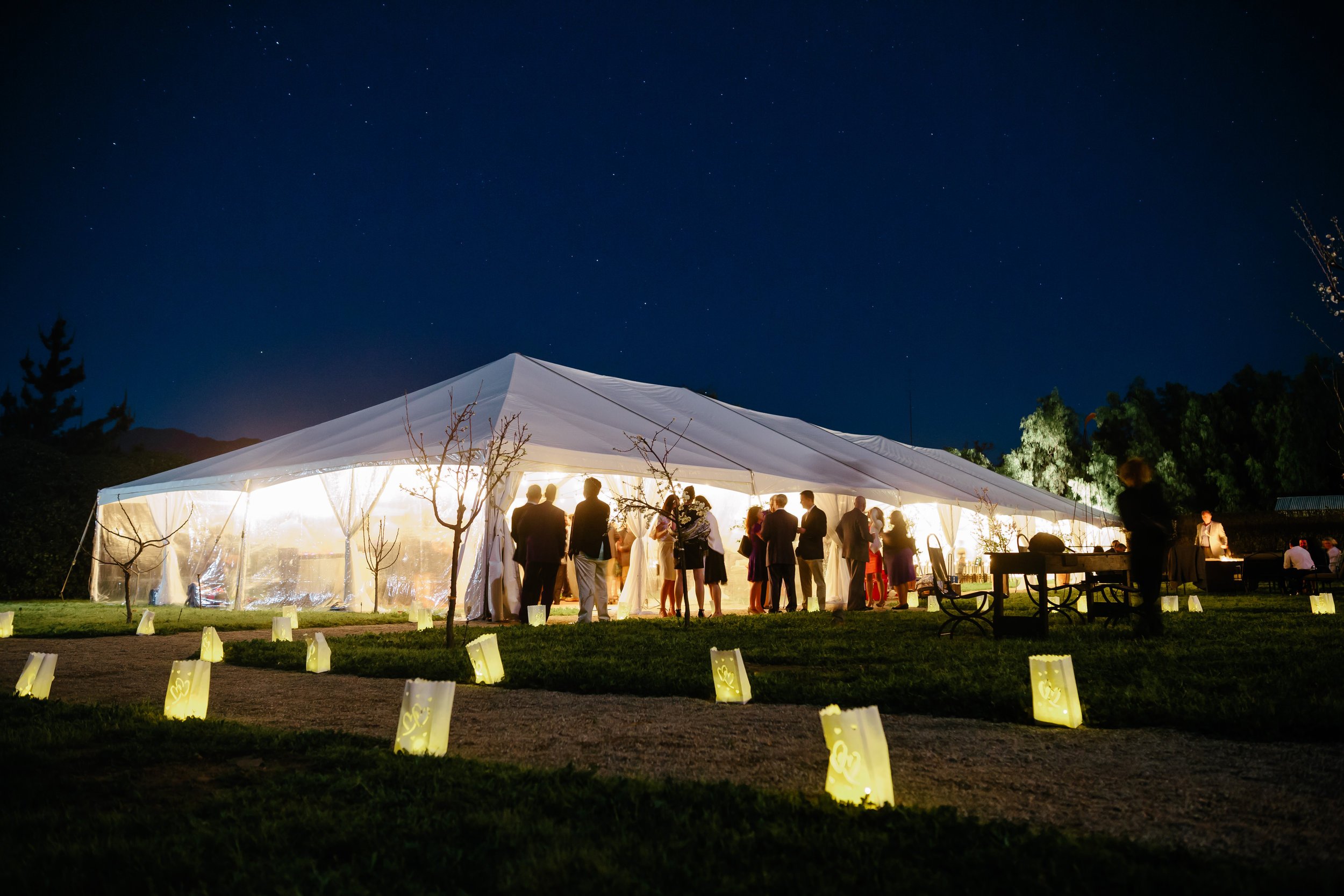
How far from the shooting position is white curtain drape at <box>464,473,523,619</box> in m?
11.0

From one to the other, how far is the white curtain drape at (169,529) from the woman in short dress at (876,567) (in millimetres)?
12089

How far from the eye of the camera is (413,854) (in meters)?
2.11

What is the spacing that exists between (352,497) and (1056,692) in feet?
34.9

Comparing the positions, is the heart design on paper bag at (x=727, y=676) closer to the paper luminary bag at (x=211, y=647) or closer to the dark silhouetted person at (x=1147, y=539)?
the dark silhouetted person at (x=1147, y=539)

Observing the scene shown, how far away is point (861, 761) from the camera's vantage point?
8.27 feet

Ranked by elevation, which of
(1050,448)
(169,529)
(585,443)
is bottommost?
(169,529)

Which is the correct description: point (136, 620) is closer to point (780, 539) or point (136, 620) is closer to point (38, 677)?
point (38, 677)

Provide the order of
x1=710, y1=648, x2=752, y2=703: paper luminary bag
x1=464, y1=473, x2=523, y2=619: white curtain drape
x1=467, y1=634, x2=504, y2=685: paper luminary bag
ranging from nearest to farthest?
x1=710, y1=648, x2=752, y2=703: paper luminary bag
x1=467, y1=634, x2=504, y2=685: paper luminary bag
x1=464, y1=473, x2=523, y2=619: white curtain drape

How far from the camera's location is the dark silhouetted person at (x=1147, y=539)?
675 centimetres

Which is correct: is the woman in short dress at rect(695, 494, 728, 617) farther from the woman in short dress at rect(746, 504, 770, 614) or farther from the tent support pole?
the tent support pole

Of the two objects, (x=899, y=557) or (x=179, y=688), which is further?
(x=899, y=557)

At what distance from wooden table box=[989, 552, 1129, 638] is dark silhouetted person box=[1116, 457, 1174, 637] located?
30 centimetres

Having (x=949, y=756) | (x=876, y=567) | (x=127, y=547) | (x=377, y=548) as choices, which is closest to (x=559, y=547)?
(x=377, y=548)

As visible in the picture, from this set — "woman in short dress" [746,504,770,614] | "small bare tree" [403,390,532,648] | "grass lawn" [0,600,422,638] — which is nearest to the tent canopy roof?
"small bare tree" [403,390,532,648]
